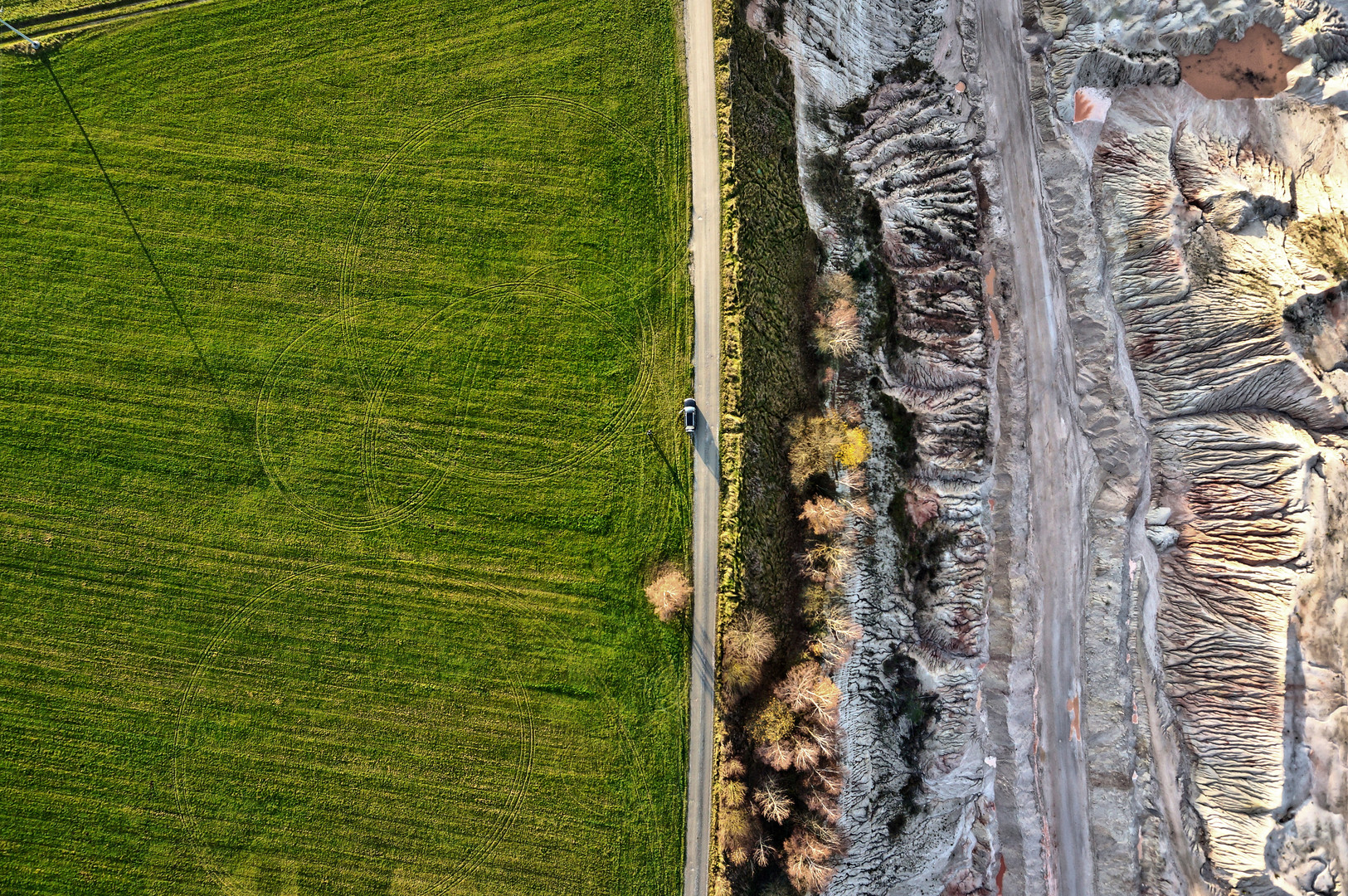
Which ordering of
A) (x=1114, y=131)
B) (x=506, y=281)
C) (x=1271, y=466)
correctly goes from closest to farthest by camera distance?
(x=1271, y=466)
(x=506, y=281)
(x=1114, y=131)

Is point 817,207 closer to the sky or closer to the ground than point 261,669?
closer to the sky

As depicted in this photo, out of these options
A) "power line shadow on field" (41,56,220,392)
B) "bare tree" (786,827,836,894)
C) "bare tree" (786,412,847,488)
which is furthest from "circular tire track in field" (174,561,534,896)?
"bare tree" (786,412,847,488)

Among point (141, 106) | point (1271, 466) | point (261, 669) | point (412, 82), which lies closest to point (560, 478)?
point (261, 669)

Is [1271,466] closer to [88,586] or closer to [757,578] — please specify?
[757,578]

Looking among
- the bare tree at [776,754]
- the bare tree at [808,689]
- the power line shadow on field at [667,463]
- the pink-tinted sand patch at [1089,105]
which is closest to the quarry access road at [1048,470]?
the pink-tinted sand patch at [1089,105]

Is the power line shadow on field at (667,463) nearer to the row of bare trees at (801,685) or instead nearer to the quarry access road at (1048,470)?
the row of bare trees at (801,685)

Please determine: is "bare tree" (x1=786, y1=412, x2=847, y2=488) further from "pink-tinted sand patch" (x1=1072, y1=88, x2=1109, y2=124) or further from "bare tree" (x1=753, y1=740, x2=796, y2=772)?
"pink-tinted sand patch" (x1=1072, y1=88, x2=1109, y2=124)
